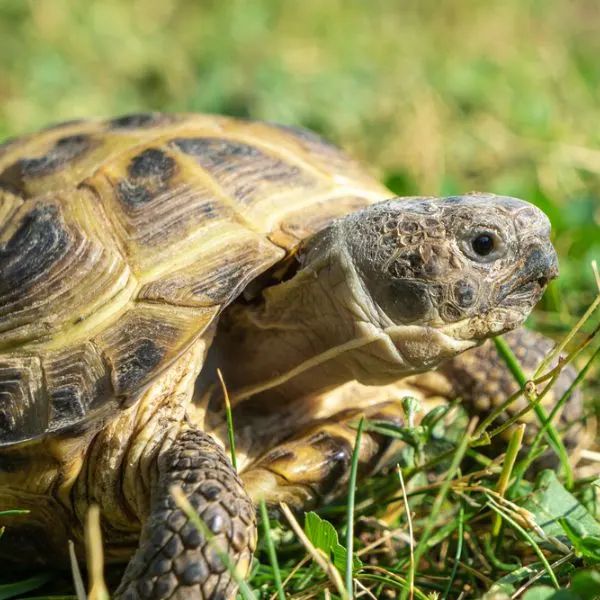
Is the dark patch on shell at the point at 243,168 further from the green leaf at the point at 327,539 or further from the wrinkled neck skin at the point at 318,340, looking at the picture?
the green leaf at the point at 327,539

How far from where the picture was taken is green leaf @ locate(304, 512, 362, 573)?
7.08 ft

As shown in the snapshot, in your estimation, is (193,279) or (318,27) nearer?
(193,279)

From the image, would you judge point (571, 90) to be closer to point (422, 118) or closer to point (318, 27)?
point (422, 118)

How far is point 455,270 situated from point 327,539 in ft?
2.60

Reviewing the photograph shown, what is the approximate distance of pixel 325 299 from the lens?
8.27 feet

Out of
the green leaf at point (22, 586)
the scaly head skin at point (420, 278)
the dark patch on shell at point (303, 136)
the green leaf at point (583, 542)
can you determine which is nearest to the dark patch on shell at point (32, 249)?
the scaly head skin at point (420, 278)

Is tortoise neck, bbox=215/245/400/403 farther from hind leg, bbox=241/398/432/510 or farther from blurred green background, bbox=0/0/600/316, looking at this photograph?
blurred green background, bbox=0/0/600/316

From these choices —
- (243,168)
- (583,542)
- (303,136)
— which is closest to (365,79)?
(303,136)

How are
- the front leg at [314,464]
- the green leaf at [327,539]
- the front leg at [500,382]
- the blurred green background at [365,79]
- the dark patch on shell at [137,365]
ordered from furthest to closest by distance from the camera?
the blurred green background at [365,79], the front leg at [500,382], the front leg at [314,464], the dark patch on shell at [137,365], the green leaf at [327,539]

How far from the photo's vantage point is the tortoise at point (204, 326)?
7.51ft

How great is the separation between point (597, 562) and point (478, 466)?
2.38ft

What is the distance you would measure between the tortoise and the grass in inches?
8.9

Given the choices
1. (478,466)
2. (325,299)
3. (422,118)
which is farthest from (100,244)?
(422,118)

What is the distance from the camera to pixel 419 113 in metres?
6.25
